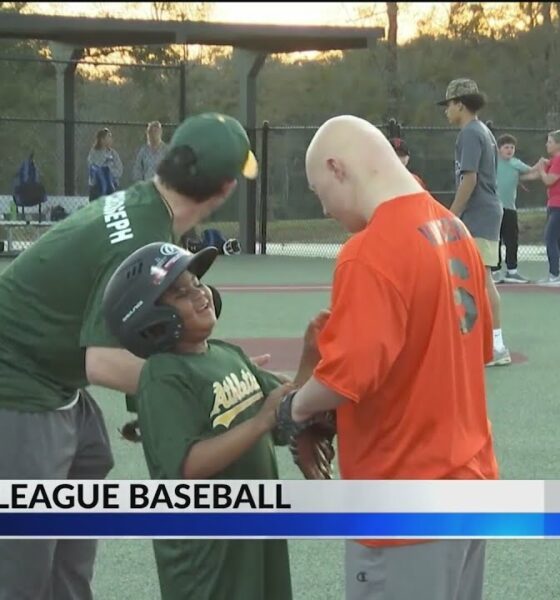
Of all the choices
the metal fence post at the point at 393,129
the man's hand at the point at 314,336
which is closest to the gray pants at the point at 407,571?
the man's hand at the point at 314,336

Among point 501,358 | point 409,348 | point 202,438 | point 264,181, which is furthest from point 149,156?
point 409,348

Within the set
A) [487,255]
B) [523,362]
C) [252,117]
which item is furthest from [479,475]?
[252,117]

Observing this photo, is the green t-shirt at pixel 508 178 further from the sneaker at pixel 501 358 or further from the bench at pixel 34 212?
the bench at pixel 34 212

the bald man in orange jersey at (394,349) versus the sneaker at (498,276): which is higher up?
the bald man in orange jersey at (394,349)

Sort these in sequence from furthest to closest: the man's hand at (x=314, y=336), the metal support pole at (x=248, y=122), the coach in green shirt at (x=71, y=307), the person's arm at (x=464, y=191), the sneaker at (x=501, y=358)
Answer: the metal support pole at (x=248, y=122) < the sneaker at (x=501, y=358) < the person's arm at (x=464, y=191) < the coach in green shirt at (x=71, y=307) < the man's hand at (x=314, y=336)

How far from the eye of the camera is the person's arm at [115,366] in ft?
11.1

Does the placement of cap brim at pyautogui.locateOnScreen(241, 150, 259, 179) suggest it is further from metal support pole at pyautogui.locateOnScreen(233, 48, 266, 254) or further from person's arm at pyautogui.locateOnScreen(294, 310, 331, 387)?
metal support pole at pyautogui.locateOnScreen(233, 48, 266, 254)

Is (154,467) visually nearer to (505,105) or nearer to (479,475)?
(479,475)

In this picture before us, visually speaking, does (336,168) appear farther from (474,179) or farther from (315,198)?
(315,198)

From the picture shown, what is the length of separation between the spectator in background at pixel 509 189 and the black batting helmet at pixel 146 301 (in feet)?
44.9

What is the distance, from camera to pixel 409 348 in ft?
9.54

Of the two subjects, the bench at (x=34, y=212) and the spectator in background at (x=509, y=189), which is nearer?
the spectator in background at (x=509, y=189)

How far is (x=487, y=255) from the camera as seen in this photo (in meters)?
9.30

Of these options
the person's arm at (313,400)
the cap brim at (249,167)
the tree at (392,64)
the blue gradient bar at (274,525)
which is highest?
the tree at (392,64)
